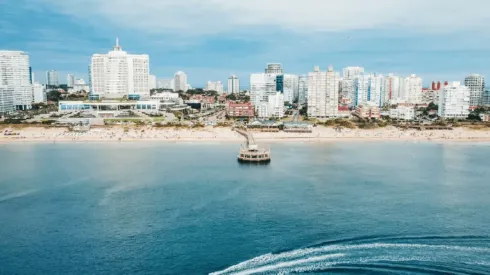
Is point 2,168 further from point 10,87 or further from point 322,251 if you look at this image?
point 10,87

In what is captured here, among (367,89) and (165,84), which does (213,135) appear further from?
(165,84)

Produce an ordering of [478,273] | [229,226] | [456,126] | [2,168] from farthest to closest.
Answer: [456,126] < [2,168] < [229,226] < [478,273]

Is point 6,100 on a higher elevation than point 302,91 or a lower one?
lower

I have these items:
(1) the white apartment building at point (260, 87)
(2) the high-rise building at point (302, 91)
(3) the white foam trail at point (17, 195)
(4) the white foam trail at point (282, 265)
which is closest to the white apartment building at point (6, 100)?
(1) the white apartment building at point (260, 87)

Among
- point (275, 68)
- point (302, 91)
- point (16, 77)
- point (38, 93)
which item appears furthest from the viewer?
point (275, 68)

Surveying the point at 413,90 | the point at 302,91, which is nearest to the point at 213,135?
the point at 302,91

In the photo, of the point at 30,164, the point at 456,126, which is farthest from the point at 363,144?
the point at 30,164
